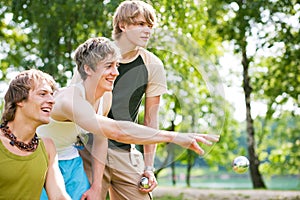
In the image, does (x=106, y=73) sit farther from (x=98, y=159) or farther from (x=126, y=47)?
(x=98, y=159)

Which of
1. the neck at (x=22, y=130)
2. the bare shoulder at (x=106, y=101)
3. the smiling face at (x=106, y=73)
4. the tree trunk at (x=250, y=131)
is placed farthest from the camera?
the tree trunk at (x=250, y=131)

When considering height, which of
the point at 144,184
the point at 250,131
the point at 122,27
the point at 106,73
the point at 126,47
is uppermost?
the point at 122,27

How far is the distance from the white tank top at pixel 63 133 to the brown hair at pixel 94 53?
11cm

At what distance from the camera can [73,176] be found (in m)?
2.83

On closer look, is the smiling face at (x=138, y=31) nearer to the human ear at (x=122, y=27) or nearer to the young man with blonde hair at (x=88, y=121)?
the human ear at (x=122, y=27)

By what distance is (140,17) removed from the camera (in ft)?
9.79

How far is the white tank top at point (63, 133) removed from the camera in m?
2.79

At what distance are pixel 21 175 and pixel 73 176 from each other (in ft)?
1.14

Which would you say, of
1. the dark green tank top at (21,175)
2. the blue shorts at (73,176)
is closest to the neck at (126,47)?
the blue shorts at (73,176)

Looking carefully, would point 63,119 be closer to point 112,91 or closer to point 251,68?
point 112,91

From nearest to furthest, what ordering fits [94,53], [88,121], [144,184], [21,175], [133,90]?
[21,175] → [88,121] → [94,53] → [133,90] → [144,184]

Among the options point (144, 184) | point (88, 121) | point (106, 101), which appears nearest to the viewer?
point (88, 121)

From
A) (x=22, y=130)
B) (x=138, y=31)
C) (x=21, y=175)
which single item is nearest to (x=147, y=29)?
(x=138, y=31)

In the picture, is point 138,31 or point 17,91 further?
point 138,31
